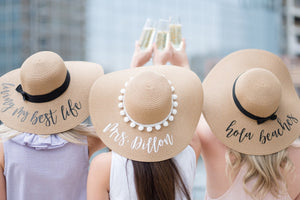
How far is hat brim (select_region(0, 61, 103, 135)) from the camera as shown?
6.19 ft

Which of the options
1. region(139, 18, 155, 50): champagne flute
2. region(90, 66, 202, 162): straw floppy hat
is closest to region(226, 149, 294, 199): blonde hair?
region(90, 66, 202, 162): straw floppy hat

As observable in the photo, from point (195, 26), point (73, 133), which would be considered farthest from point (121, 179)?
Answer: point (195, 26)

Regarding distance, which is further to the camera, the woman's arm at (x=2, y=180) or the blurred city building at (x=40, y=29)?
the blurred city building at (x=40, y=29)

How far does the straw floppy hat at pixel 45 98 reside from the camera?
184 centimetres

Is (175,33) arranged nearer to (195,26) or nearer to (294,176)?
(294,176)

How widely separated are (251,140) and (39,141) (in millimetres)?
1237

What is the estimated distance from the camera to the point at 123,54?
4062 centimetres

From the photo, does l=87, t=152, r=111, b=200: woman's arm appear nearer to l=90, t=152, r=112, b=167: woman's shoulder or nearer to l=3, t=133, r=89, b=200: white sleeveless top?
l=90, t=152, r=112, b=167: woman's shoulder

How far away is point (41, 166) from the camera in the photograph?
1.83m

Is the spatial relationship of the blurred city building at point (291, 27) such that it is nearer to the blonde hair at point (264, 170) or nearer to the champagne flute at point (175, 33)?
the champagne flute at point (175, 33)

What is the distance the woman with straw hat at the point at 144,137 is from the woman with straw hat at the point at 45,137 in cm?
26

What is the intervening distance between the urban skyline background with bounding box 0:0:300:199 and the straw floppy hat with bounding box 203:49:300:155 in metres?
27.5

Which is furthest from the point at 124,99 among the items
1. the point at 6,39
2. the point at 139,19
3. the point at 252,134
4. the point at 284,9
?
the point at 284,9

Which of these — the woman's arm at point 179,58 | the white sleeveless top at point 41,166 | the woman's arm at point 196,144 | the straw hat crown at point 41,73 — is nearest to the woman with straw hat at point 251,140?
the woman's arm at point 196,144
